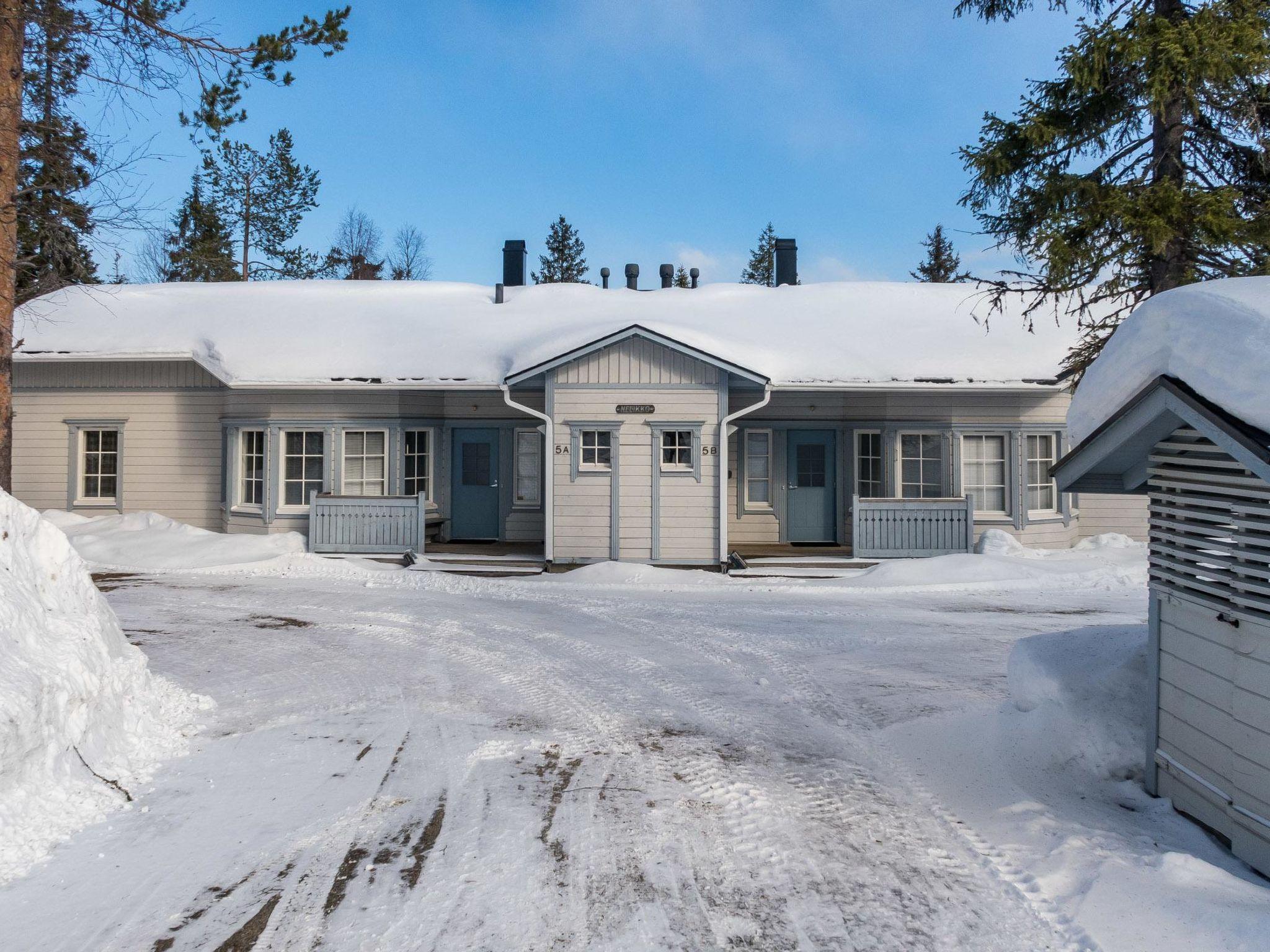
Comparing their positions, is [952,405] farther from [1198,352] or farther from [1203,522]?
[1198,352]

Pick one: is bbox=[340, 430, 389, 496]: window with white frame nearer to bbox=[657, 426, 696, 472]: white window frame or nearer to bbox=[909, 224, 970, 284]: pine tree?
bbox=[657, 426, 696, 472]: white window frame

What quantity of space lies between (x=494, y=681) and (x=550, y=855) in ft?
10.8

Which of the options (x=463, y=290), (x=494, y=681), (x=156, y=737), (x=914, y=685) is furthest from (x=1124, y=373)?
(x=463, y=290)

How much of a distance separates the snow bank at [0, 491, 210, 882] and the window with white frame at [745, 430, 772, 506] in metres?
11.6

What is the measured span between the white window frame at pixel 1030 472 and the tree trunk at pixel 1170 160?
4890mm

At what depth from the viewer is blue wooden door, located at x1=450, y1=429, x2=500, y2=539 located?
53.4ft

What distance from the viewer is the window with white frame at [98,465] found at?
651 inches

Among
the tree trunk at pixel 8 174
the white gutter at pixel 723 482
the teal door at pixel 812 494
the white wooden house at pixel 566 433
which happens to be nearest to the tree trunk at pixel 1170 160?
the white wooden house at pixel 566 433

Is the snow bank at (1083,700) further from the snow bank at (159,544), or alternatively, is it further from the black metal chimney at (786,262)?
the black metal chimney at (786,262)

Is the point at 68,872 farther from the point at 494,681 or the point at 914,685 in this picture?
the point at 914,685

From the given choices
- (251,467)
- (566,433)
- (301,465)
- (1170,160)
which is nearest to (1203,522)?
(1170,160)

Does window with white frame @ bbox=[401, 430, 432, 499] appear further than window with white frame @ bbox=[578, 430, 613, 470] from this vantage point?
Yes

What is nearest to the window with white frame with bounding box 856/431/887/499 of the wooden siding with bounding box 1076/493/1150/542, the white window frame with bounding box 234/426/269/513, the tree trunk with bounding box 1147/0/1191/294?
the wooden siding with bounding box 1076/493/1150/542

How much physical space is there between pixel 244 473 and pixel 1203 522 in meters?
15.5
